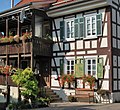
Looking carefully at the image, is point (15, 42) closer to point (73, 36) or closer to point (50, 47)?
point (50, 47)

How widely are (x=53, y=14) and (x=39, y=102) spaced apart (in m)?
7.13

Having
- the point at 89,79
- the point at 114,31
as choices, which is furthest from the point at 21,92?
the point at 114,31

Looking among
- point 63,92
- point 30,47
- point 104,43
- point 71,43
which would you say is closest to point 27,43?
point 30,47

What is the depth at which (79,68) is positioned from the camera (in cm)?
1898

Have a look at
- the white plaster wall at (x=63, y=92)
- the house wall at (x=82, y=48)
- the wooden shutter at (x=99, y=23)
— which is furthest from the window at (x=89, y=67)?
the wooden shutter at (x=99, y=23)

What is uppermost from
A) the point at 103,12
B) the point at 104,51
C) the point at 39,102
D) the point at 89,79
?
the point at 103,12

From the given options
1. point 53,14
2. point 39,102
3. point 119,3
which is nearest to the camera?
point 39,102

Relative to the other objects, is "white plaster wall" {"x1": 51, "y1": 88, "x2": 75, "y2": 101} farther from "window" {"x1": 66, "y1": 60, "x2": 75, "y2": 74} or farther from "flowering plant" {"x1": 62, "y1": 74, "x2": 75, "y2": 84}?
"window" {"x1": 66, "y1": 60, "x2": 75, "y2": 74}

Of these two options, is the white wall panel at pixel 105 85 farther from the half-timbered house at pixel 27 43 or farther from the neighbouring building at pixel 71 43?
the half-timbered house at pixel 27 43

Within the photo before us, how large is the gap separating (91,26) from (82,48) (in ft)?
5.20

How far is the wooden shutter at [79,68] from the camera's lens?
18844 millimetres

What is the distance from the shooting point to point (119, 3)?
18953 mm

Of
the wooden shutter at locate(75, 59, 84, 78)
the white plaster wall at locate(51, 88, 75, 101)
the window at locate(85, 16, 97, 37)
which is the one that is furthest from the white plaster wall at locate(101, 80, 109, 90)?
the window at locate(85, 16, 97, 37)

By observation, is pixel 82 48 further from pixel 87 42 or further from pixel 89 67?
pixel 89 67
